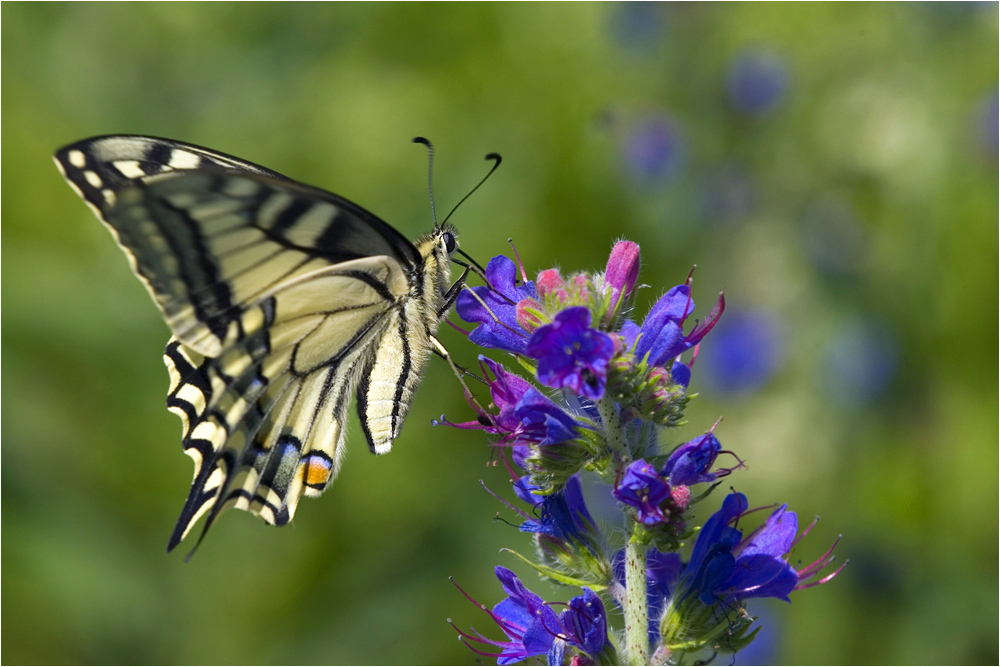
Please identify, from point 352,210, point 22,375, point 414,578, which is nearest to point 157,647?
point 414,578

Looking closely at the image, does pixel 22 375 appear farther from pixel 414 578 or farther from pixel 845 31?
pixel 845 31

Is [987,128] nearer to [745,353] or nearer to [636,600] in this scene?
[745,353]

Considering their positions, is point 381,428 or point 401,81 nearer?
point 381,428

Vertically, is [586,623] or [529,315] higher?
[529,315]

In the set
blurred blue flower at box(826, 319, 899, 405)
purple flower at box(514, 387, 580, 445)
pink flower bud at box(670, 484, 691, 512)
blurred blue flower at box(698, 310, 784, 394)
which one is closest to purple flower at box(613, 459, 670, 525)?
pink flower bud at box(670, 484, 691, 512)

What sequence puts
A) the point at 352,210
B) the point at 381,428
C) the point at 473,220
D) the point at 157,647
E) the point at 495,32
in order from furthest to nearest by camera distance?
the point at 495,32 < the point at 473,220 < the point at 157,647 < the point at 381,428 < the point at 352,210

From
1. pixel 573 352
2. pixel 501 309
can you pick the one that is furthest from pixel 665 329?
pixel 501 309

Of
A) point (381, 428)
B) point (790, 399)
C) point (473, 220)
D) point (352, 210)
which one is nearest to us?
point (352, 210)
